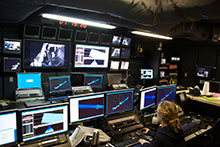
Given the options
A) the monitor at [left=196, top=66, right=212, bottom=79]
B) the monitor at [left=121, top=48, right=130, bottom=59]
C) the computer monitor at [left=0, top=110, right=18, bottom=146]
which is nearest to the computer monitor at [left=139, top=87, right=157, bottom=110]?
the computer monitor at [left=0, top=110, right=18, bottom=146]

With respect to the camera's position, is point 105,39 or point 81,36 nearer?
point 81,36

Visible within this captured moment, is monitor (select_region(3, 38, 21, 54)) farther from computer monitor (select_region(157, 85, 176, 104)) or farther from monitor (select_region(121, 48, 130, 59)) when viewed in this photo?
computer monitor (select_region(157, 85, 176, 104))

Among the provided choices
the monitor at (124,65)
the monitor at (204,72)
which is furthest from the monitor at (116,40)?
the monitor at (204,72)

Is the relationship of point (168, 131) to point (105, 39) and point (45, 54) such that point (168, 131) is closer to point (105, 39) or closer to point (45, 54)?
point (45, 54)

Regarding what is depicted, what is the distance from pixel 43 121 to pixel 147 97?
1561 millimetres

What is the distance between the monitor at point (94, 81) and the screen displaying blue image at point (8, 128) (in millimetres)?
2831

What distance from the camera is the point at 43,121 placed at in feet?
5.34

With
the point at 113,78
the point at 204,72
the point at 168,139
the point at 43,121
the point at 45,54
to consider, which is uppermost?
the point at 45,54

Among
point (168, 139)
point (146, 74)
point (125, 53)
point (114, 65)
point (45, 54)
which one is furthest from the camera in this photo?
point (146, 74)

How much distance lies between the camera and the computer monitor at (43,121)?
154 centimetres

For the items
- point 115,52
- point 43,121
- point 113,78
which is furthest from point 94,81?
point 43,121

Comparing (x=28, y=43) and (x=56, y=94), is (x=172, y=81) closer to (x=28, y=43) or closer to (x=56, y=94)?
(x=56, y=94)

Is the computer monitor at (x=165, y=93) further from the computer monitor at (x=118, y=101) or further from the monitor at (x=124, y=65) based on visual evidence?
the monitor at (x=124, y=65)

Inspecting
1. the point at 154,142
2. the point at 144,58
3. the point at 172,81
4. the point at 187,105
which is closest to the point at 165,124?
the point at 154,142
